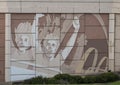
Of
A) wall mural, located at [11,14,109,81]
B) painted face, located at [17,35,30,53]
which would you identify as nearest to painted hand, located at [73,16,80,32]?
wall mural, located at [11,14,109,81]

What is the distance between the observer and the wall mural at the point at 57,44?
21.7m

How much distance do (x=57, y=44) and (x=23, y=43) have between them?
5.15ft

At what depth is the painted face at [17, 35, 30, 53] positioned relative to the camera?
21.7 metres

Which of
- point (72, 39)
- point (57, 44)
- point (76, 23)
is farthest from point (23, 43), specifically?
point (76, 23)

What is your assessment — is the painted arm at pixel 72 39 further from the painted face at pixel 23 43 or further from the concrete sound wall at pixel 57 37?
the painted face at pixel 23 43

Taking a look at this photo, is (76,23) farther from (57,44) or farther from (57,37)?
(57,44)

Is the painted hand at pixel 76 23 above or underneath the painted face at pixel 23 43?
above

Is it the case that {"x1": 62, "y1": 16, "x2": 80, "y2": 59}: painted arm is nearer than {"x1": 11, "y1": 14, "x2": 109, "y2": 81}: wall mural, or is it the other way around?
{"x1": 11, "y1": 14, "x2": 109, "y2": 81}: wall mural

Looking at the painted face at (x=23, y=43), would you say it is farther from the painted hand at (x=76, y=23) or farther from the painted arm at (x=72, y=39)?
the painted hand at (x=76, y=23)

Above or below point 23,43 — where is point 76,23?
above

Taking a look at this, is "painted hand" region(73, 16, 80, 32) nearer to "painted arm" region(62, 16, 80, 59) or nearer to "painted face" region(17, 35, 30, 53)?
"painted arm" region(62, 16, 80, 59)

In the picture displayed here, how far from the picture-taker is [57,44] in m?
21.8

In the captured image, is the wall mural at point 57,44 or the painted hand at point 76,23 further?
the painted hand at point 76,23

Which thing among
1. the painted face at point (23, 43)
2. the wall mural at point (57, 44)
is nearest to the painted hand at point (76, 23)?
the wall mural at point (57, 44)
